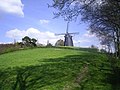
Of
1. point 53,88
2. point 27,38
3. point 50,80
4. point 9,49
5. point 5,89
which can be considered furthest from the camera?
point 27,38

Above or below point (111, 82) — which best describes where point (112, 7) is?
above

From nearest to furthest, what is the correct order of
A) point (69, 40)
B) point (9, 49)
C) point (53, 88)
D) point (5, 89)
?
point (53, 88), point (5, 89), point (9, 49), point (69, 40)

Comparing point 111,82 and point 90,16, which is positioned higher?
point 90,16

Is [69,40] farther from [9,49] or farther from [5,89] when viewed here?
[5,89]

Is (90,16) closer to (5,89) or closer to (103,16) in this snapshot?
(103,16)

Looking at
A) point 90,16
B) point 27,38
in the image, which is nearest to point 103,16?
point 90,16

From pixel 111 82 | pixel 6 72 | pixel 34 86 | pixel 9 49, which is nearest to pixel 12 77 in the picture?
pixel 6 72

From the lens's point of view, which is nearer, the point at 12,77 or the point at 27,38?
the point at 12,77

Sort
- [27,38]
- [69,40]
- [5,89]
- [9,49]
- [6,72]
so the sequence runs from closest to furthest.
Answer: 1. [5,89]
2. [6,72]
3. [9,49]
4. [27,38]
5. [69,40]

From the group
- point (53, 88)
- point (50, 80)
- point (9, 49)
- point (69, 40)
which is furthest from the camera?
point (69, 40)

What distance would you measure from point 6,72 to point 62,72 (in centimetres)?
555

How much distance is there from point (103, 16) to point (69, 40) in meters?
80.2

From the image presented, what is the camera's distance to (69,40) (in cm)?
10981

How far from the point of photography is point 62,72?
1086 inches
